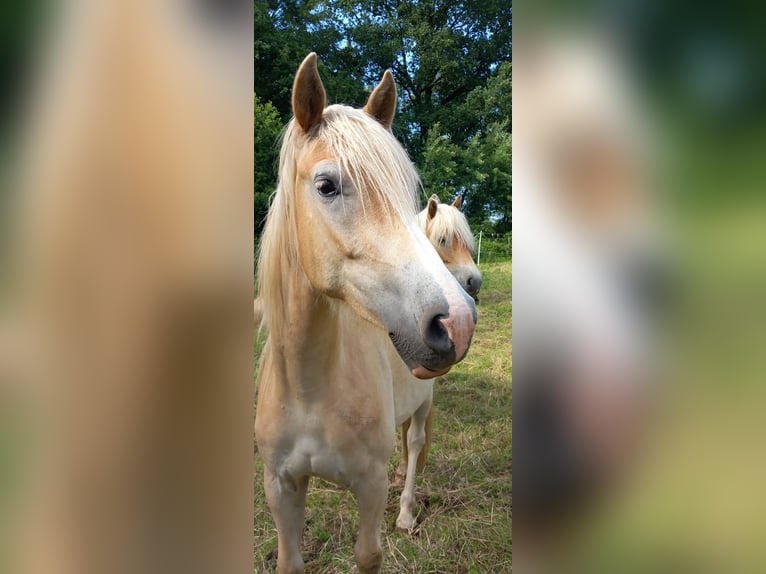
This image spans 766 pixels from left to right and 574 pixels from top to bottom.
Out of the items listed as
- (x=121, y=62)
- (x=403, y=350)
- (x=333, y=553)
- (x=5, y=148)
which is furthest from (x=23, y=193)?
(x=333, y=553)

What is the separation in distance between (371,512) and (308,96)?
97 cm

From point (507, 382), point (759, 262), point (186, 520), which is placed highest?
point (759, 262)

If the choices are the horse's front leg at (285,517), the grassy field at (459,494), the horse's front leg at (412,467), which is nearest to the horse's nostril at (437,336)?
the grassy field at (459,494)

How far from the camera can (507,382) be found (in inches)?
38.2

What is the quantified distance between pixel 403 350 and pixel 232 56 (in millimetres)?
530

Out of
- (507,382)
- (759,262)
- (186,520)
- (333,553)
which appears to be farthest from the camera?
(333,553)

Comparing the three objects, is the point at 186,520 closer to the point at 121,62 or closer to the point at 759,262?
the point at 121,62

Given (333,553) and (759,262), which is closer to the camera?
(759,262)

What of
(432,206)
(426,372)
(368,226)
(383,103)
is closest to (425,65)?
(383,103)

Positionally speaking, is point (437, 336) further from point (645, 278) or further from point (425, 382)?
point (425, 382)

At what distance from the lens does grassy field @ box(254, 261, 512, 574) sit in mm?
983

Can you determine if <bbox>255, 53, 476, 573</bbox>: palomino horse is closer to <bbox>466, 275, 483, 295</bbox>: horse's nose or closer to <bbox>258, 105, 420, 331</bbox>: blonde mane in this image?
<bbox>258, 105, 420, 331</bbox>: blonde mane

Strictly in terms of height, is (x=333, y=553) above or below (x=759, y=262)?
below

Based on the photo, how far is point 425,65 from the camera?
975 millimetres
